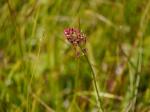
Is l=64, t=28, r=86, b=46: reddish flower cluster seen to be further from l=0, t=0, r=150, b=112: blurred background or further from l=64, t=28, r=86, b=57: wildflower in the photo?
l=0, t=0, r=150, b=112: blurred background

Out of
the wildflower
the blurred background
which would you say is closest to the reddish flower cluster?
the wildflower

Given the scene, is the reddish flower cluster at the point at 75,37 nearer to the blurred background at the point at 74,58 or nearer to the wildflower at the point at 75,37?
the wildflower at the point at 75,37

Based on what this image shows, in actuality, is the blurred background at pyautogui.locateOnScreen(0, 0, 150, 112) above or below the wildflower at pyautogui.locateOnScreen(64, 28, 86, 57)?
below

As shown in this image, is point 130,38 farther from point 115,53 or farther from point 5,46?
point 5,46

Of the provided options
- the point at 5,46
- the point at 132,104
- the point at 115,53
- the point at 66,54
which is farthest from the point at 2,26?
the point at 132,104

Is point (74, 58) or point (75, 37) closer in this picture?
point (75, 37)

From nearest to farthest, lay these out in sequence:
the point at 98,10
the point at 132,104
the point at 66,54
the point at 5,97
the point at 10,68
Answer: the point at 132,104, the point at 5,97, the point at 10,68, the point at 66,54, the point at 98,10

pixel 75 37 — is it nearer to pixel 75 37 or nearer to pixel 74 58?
pixel 75 37

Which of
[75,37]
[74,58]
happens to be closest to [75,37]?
[75,37]
